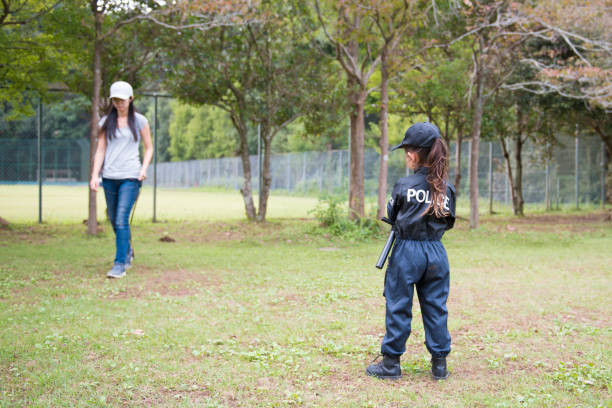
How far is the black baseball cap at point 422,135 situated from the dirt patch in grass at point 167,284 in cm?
307

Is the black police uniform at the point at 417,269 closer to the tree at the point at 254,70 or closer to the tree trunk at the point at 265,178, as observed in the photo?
the tree at the point at 254,70

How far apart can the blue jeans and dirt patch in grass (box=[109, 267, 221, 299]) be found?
14.3 inches

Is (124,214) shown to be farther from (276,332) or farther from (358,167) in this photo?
(358,167)

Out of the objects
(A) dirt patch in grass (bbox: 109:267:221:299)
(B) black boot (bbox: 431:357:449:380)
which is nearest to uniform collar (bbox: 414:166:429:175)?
(B) black boot (bbox: 431:357:449:380)

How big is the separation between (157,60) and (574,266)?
9048 mm

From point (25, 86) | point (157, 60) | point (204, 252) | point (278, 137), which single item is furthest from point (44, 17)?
point (278, 137)

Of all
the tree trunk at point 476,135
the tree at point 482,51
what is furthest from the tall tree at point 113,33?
the tree trunk at point 476,135

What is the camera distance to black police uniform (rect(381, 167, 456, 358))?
323 centimetres

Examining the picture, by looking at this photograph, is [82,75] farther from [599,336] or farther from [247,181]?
[599,336]

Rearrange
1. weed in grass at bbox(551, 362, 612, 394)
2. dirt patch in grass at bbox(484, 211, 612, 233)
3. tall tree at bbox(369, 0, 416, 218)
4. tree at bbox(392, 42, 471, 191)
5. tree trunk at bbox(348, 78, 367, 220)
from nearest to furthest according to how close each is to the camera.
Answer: weed in grass at bbox(551, 362, 612, 394)
tall tree at bbox(369, 0, 416, 218)
tree trunk at bbox(348, 78, 367, 220)
dirt patch in grass at bbox(484, 211, 612, 233)
tree at bbox(392, 42, 471, 191)

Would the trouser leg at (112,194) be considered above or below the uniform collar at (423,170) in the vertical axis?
below

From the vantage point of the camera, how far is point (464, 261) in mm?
8281

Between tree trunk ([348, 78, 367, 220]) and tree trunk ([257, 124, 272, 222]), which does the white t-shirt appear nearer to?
tree trunk ([348, 78, 367, 220])

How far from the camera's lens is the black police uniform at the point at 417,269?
3.23 metres
